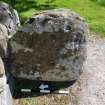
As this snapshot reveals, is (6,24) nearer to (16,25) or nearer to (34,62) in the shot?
(16,25)

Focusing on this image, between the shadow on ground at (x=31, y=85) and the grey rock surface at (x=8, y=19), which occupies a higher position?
the grey rock surface at (x=8, y=19)

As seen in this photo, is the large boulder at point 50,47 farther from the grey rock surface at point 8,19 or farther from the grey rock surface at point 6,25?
the grey rock surface at point 8,19

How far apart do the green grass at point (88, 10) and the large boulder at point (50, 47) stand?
3902 millimetres

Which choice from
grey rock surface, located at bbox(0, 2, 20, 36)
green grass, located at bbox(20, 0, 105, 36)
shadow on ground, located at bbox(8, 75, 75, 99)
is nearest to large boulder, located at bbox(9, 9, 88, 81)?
shadow on ground, located at bbox(8, 75, 75, 99)

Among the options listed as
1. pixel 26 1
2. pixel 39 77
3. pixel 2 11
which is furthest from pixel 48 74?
pixel 26 1

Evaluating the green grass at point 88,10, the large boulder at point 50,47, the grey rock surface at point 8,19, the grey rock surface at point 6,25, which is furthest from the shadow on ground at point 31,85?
the green grass at point 88,10

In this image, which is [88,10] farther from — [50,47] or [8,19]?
[50,47]

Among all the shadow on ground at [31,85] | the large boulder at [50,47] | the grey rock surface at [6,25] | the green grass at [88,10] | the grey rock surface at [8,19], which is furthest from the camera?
the green grass at [88,10]

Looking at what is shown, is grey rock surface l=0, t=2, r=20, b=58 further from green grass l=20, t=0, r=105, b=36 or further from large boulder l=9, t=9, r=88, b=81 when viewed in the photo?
green grass l=20, t=0, r=105, b=36

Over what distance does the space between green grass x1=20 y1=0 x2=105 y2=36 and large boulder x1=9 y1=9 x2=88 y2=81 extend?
3.90 meters

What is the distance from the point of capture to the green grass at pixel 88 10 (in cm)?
1248

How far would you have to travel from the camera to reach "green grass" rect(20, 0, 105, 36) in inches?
491

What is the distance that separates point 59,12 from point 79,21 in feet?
1.48

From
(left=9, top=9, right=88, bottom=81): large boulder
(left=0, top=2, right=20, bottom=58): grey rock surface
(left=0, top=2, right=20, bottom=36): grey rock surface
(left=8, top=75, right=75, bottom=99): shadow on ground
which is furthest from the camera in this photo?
(left=0, top=2, right=20, bottom=36): grey rock surface
